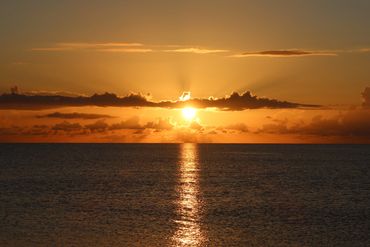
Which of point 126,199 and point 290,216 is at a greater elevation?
point 126,199

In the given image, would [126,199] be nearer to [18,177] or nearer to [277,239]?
[277,239]

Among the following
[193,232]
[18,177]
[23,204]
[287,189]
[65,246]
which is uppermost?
[18,177]

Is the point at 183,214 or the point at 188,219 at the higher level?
the point at 183,214

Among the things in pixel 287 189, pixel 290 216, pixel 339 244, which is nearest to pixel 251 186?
pixel 287 189

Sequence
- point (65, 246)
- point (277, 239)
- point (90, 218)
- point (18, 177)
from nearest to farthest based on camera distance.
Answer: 1. point (65, 246)
2. point (277, 239)
3. point (90, 218)
4. point (18, 177)

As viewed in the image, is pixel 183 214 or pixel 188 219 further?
pixel 183 214

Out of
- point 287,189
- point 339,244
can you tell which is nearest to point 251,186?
point 287,189

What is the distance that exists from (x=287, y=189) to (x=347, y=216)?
34.0 meters

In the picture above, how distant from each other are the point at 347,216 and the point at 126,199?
3032 cm

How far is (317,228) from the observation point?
5650 cm

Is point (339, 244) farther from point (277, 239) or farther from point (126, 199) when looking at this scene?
point (126, 199)

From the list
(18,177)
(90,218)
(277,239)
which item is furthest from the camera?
(18,177)

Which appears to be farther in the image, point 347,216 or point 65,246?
point 347,216

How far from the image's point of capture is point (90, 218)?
6088cm
